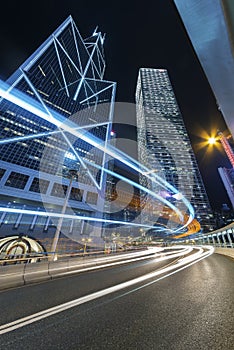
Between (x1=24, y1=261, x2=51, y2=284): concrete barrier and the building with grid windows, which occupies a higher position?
Result: the building with grid windows

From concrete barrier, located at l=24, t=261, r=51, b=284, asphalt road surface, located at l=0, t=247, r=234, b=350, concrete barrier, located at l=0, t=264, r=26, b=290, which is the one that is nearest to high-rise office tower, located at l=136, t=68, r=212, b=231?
concrete barrier, located at l=24, t=261, r=51, b=284

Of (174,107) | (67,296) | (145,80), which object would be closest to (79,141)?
(67,296)

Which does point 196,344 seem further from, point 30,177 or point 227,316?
point 30,177

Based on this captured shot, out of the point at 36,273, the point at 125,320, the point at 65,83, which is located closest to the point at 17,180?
the point at 36,273

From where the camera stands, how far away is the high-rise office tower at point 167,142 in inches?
3132

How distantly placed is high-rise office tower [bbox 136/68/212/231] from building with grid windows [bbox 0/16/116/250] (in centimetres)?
3424

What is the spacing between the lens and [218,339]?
1.78 m

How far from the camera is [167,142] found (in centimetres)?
8712

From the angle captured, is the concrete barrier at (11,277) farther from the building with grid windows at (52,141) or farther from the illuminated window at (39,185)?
the illuminated window at (39,185)

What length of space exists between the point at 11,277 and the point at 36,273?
3.68ft

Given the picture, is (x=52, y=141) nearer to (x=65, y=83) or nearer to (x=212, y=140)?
(x=65, y=83)

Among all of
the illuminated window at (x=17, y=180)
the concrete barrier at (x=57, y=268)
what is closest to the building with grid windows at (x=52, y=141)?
the illuminated window at (x=17, y=180)

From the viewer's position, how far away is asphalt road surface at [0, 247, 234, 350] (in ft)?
5.85

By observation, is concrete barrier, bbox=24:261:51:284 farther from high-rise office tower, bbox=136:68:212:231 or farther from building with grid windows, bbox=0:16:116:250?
high-rise office tower, bbox=136:68:212:231
